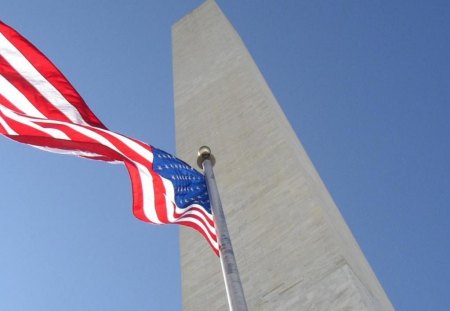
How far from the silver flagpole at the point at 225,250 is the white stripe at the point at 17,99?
1.80 metres

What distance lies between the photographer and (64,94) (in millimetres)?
6297

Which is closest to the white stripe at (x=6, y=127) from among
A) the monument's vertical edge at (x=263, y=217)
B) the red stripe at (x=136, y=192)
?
the red stripe at (x=136, y=192)

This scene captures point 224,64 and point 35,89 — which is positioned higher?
point 35,89

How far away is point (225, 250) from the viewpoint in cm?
498

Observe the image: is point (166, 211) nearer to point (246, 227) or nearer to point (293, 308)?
point (293, 308)

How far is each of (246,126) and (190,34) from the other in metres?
8.27

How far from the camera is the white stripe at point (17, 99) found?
19.9ft

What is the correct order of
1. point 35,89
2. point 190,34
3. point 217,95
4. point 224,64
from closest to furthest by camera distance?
point 35,89 → point 217,95 → point 224,64 → point 190,34

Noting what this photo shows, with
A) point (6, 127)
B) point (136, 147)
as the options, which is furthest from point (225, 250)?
point (6, 127)

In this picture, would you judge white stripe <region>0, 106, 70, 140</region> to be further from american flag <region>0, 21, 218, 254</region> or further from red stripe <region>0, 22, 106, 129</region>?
red stripe <region>0, 22, 106, 129</region>

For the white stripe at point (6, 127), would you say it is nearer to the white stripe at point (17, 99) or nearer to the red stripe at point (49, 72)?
the white stripe at point (17, 99)

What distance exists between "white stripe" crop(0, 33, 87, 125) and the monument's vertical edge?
367 centimetres

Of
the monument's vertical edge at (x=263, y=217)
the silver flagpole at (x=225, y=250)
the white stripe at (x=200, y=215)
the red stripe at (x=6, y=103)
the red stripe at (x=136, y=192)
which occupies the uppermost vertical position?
the red stripe at (x=6, y=103)

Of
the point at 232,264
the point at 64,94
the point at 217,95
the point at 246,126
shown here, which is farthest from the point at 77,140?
the point at 217,95
